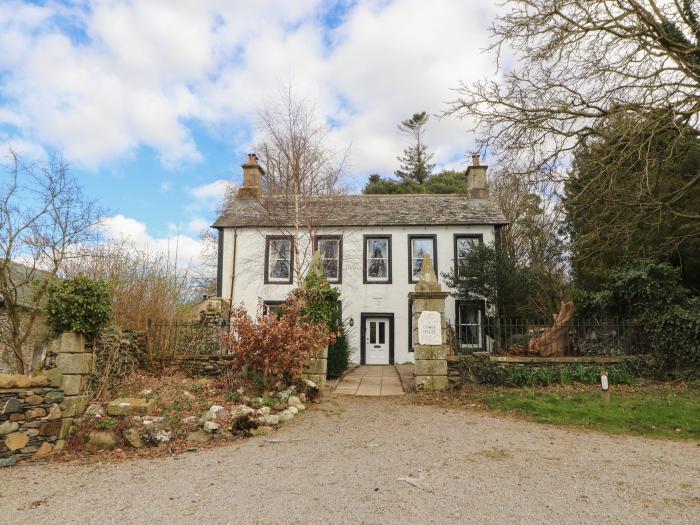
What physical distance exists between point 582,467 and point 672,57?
9.23 meters

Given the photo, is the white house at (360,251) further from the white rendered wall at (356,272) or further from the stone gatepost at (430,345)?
the stone gatepost at (430,345)

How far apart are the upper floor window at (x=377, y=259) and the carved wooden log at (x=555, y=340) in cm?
884

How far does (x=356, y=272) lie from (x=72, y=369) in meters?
13.2

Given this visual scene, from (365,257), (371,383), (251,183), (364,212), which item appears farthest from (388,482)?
(251,183)

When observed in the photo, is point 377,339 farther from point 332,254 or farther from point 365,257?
point 332,254

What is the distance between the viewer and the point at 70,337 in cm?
737

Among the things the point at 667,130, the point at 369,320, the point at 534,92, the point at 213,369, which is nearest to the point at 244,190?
the point at 369,320

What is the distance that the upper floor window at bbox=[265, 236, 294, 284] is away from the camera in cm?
1972

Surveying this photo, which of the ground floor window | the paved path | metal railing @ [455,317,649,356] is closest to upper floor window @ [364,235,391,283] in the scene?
the ground floor window

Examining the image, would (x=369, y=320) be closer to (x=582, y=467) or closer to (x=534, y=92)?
(x=534, y=92)

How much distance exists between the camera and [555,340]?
36.0ft

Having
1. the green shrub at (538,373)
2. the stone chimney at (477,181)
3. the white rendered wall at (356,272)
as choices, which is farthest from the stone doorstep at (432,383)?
the stone chimney at (477,181)

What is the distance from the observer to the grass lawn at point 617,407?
7289mm

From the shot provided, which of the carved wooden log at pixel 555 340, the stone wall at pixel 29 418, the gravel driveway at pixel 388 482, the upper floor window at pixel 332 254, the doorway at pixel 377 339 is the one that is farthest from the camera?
the upper floor window at pixel 332 254
